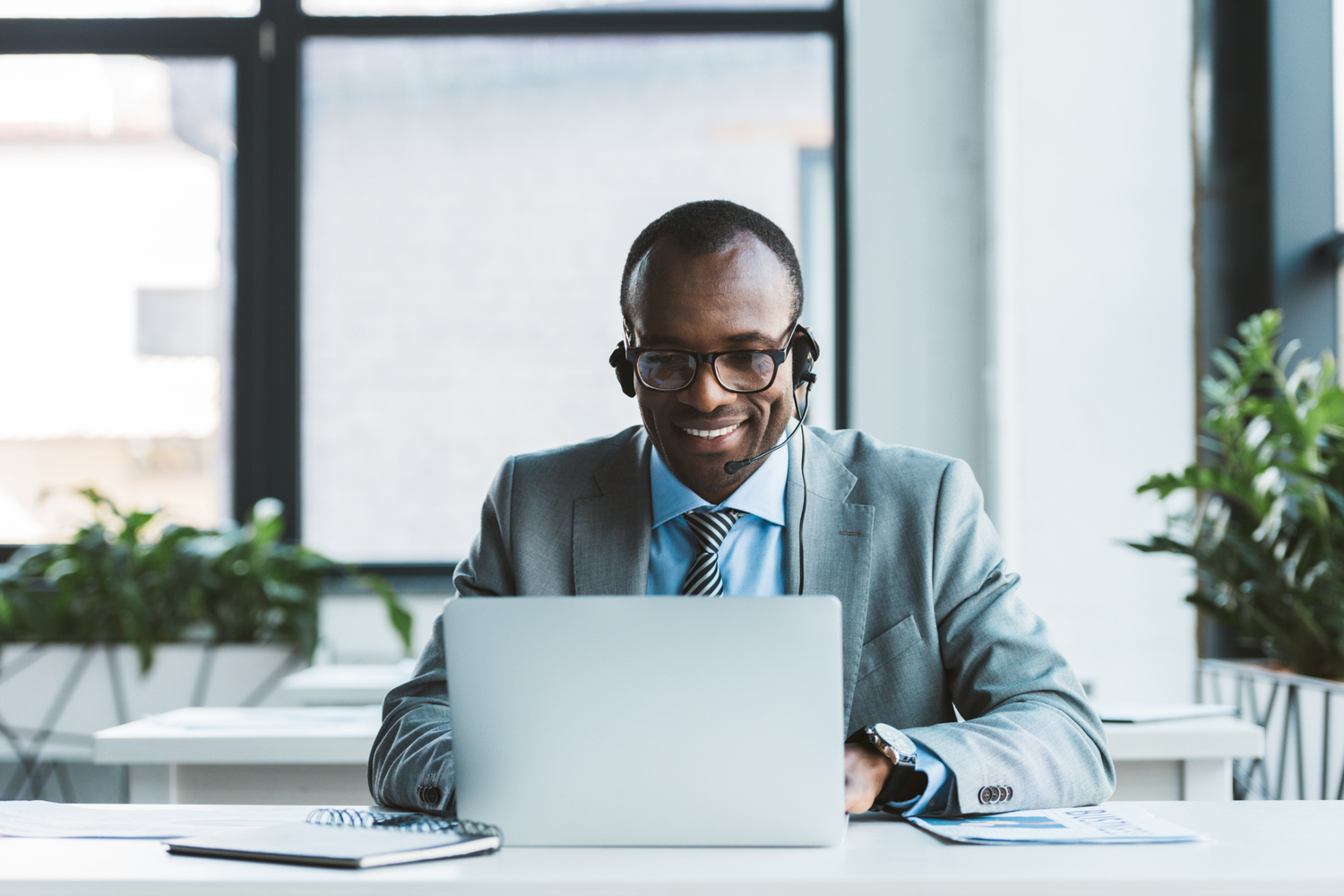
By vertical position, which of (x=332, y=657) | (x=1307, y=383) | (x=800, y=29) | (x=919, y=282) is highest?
(x=800, y=29)

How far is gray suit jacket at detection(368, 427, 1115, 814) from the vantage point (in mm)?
1384

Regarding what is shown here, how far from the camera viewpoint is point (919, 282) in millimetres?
3279

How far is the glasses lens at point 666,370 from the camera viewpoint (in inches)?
55.5

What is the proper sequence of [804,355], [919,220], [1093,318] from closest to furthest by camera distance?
[804,355]
[1093,318]
[919,220]

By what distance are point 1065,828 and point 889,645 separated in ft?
1.37

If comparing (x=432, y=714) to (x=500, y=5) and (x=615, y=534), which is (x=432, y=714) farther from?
(x=500, y=5)

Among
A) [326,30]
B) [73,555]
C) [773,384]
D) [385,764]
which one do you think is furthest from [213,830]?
[326,30]

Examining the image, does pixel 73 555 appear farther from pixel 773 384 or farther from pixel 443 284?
pixel 773 384

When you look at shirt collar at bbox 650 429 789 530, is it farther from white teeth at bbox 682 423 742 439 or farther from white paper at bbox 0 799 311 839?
white paper at bbox 0 799 311 839

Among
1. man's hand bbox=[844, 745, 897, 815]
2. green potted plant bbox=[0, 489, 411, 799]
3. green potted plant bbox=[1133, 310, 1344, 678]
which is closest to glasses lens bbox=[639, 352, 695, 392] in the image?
man's hand bbox=[844, 745, 897, 815]

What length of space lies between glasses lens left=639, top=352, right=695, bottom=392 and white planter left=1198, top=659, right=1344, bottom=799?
153 centimetres

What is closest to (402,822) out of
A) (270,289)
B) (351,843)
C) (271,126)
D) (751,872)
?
(351,843)

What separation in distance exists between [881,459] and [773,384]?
0.22 meters

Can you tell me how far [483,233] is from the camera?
3652 millimetres
